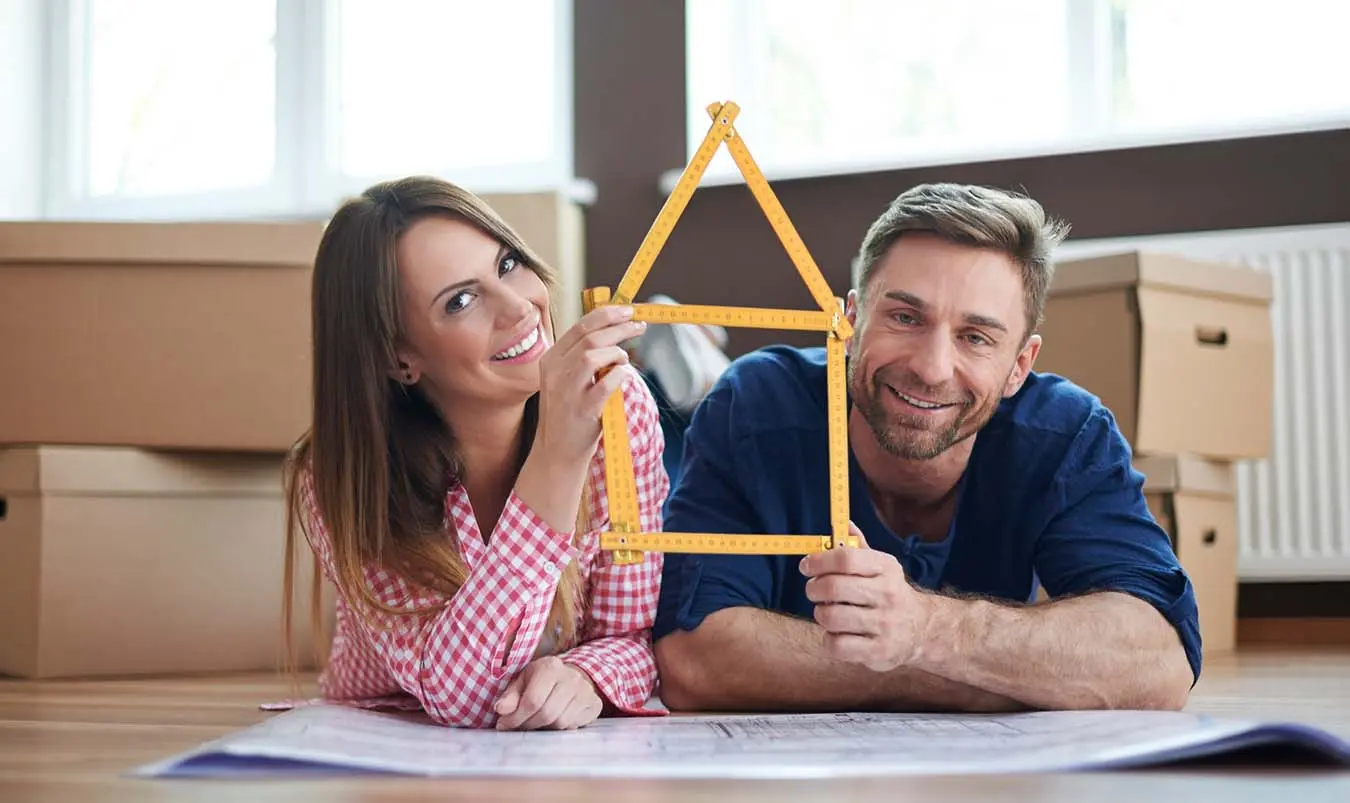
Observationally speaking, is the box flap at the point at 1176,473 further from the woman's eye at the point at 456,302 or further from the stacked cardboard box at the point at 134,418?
the stacked cardboard box at the point at 134,418

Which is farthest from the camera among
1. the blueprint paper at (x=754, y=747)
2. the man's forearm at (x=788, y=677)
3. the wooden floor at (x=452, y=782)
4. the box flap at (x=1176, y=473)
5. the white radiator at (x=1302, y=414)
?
the white radiator at (x=1302, y=414)

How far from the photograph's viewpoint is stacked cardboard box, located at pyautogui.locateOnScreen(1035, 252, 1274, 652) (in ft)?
9.09

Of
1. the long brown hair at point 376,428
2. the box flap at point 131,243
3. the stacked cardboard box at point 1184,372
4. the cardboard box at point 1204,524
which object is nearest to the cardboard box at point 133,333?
the box flap at point 131,243

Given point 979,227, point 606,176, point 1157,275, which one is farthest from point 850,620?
point 606,176

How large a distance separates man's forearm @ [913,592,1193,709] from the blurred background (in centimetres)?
127

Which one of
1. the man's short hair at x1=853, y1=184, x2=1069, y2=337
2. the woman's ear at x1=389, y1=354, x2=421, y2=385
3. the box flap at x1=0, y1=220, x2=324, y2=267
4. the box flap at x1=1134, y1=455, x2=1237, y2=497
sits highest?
the box flap at x1=0, y1=220, x2=324, y2=267

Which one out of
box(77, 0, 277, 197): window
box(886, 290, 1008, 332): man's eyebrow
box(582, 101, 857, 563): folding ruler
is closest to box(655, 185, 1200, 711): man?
box(886, 290, 1008, 332): man's eyebrow

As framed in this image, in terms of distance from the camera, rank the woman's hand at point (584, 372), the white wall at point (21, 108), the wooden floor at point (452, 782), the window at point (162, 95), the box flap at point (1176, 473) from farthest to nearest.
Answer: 1. the window at point (162, 95)
2. the white wall at point (21, 108)
3. the box flap at point (1176, 473)
4. the woman's hand at point (584, 372)
5. the wooden floor at point (452, 782)

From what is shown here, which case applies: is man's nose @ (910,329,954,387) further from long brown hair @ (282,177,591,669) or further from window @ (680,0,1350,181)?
window @ (680,0,1350,181)

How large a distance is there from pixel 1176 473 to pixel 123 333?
226cm

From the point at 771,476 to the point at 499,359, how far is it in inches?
15.4

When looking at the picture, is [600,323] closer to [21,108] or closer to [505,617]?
[505,617]

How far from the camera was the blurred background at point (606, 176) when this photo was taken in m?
2.75

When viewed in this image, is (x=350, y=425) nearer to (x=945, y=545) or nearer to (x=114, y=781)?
(x=114, y=781)
